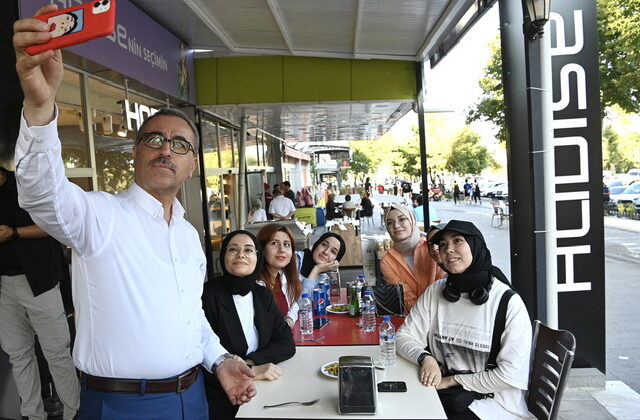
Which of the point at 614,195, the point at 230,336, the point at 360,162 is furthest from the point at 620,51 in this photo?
the point at 360,162

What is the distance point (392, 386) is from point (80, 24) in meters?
2.14

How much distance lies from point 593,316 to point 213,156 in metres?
7.93

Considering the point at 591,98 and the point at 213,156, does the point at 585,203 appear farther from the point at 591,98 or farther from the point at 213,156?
the point at 213,156

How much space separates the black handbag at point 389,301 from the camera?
3941 mm

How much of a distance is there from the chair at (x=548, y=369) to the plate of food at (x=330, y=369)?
1155mm

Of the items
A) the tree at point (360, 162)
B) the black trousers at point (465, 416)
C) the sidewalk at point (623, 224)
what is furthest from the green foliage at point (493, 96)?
the tree at point (360, 162)

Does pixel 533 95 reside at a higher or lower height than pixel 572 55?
lower

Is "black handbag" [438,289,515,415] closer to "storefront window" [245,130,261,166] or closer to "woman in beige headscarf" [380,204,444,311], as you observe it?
"woman in beige headscarf" [380,204,444,311]

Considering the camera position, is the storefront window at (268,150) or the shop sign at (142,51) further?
the storefront window at (268,150)

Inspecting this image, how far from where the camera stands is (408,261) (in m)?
4.65

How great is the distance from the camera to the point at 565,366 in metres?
2.41

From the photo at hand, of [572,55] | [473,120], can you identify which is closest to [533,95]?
[572,55]

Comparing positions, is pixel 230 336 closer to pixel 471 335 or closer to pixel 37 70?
pixel 471 335

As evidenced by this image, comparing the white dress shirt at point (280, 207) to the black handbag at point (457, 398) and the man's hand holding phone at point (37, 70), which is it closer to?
the black handbag at point (457, 398)
